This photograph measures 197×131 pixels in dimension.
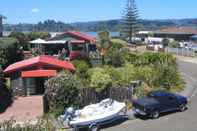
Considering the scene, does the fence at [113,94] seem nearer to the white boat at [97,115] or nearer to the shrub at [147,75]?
the white boat at [97,115]

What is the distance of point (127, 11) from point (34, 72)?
84490 mm

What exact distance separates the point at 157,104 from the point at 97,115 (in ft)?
13.2

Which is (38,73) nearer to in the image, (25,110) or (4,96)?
(4,96)

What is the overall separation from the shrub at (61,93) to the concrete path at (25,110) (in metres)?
1.13

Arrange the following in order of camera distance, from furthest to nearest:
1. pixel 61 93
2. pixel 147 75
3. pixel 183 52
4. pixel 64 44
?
pixel 183 52
pixel 64 44
pixel 147 75
pixel 61 93

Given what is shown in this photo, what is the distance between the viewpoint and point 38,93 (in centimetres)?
2875

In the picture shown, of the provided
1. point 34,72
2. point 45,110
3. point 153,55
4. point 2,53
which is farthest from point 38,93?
point 153,55

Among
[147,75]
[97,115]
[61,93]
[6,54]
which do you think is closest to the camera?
[97,115]

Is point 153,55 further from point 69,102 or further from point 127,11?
point 127,11

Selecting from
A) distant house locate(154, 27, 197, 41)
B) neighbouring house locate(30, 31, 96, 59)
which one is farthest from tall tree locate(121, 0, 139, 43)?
neighbouring house locate(30, 31, 96, 59)

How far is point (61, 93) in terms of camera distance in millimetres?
21781

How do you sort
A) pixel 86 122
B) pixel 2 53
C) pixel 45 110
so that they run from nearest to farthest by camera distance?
Result: pixel 86 122 → pixel 45 110 → pixel 2 53

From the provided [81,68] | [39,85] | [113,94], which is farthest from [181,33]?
[113,94]

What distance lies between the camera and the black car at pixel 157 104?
69.3 ft
